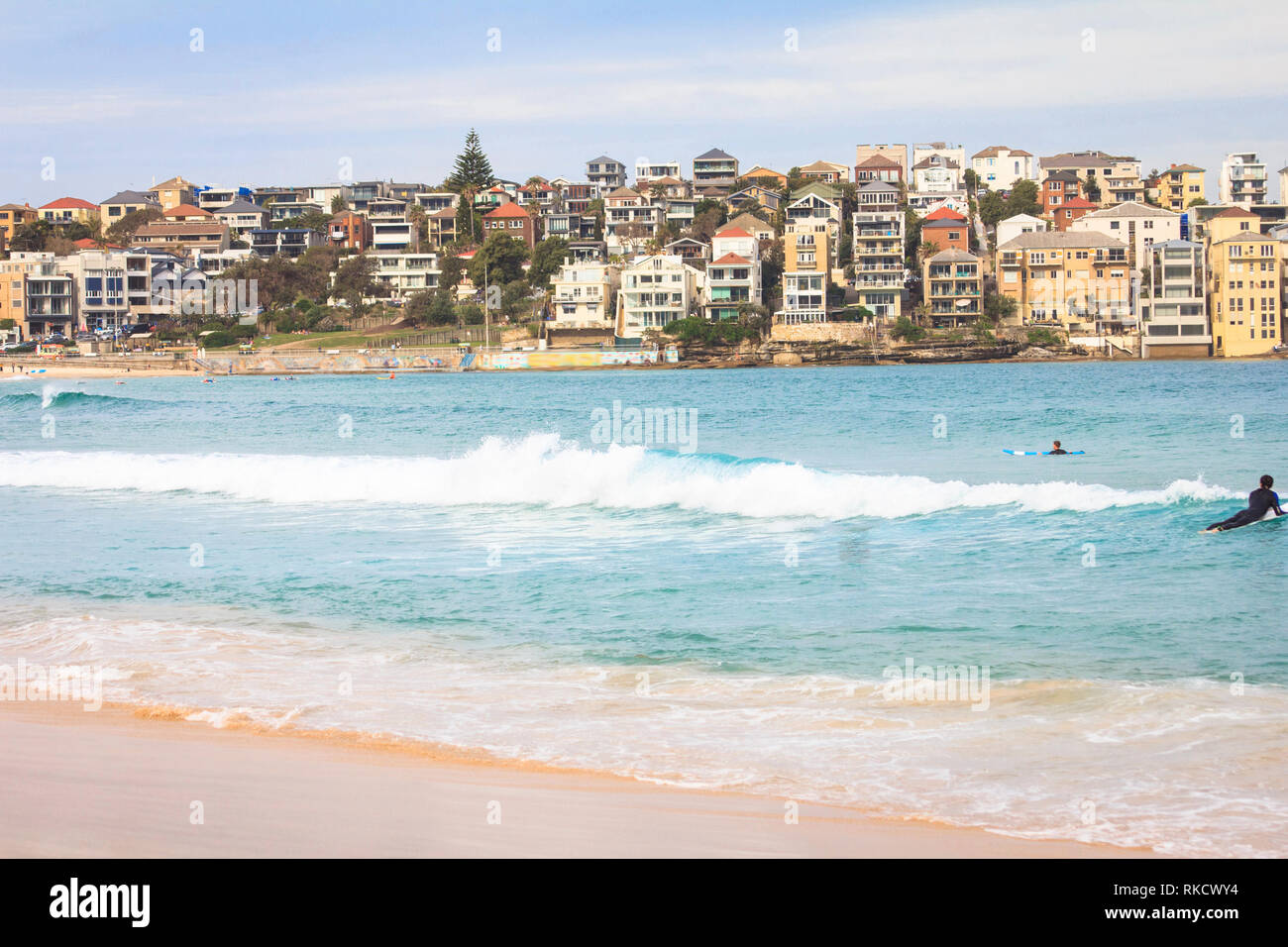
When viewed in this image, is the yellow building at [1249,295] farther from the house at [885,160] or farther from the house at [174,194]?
the house at [174,194]

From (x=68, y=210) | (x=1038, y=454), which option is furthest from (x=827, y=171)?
(x=1038, y=454)

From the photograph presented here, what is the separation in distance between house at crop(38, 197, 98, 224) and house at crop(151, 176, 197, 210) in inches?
297

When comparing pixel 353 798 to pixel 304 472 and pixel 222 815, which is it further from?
pixel 304 472

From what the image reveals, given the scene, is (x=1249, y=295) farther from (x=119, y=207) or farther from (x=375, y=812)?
(x=119, y=207)

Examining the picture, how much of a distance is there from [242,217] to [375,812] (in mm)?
125778

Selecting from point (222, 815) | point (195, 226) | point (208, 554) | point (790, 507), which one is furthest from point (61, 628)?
point (195, 226)

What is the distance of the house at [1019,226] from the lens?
335ft

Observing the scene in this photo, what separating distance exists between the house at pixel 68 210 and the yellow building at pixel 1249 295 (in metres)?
119

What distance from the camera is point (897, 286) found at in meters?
96.3

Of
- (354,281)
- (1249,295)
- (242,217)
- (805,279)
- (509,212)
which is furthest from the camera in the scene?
(242,217)

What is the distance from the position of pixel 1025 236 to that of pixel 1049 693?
319ft

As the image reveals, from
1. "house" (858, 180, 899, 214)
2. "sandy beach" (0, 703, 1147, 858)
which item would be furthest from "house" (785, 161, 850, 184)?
"sandy beach" (0, 703, 1147, 858)

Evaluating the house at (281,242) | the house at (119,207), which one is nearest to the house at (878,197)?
the house at (281,242)

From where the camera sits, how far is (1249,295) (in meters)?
87.7
